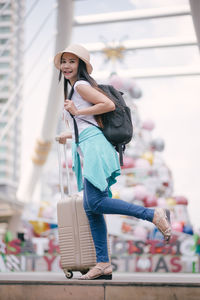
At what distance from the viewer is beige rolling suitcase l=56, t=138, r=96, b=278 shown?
9.55 ft

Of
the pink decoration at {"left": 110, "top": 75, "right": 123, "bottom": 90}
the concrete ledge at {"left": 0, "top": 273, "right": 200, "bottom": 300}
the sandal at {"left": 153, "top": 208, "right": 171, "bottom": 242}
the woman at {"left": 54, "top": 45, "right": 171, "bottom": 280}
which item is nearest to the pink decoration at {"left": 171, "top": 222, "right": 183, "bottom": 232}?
the pink decoration at {"left": 110, "top": 75, "right": 123, "bottom": 90}

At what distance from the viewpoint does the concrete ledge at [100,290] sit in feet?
7.01

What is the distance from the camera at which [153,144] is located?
944 centimetres

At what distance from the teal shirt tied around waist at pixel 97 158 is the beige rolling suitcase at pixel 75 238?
0.96 ft

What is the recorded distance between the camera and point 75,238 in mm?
2939

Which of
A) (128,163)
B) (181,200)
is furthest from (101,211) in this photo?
(181,200)

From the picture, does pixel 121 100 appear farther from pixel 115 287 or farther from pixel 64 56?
pixel 115 287

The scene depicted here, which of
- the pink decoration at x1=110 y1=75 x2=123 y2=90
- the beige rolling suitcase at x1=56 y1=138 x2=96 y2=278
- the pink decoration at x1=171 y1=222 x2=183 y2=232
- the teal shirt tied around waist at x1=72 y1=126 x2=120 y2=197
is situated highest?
the pink decoration at x1=110 y1=75 x2=123 y2=90

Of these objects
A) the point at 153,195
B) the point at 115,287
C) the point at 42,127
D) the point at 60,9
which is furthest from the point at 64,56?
the point at 42,127

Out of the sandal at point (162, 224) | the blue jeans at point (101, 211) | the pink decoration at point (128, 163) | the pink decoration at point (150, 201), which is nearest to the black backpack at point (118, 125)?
the blue jeans at point (101, 211)

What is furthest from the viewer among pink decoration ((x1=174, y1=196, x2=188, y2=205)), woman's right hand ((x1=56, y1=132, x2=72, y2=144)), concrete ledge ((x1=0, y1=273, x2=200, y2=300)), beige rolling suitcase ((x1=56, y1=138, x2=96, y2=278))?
pink decoration ((x1=174, y1=196, x2=188, y2=205))

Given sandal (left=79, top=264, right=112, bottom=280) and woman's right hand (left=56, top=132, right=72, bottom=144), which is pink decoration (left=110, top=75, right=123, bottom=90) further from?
sandal (left=79, top=264, right=112, bottom=280)

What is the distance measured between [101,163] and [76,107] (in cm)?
34

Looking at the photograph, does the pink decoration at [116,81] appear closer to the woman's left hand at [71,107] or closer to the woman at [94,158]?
the woman at [94,158]
